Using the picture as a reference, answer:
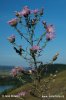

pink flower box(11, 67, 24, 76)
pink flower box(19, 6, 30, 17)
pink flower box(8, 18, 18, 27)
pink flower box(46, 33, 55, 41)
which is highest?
pink flower box(19, 6, 30, 17)

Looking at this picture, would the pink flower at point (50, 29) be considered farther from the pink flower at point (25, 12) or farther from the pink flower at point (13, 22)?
the pink flower at point (13, 22)

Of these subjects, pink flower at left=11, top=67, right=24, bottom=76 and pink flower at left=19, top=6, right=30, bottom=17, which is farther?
pink flower at left=11, top=67, right=24, bottom=76

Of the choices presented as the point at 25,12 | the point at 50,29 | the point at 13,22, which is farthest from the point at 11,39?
the point at 50,29

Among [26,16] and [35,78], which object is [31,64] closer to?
[35,78]

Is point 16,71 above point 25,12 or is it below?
below

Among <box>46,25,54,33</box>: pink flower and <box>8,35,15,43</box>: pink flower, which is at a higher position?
<box>46,25,54,33</box>: pink flower

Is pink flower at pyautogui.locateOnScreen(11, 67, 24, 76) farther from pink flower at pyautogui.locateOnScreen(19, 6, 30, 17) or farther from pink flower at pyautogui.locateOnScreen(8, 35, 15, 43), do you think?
pink flower at pyautogui.locateOnScreen(19, 6, 30, 17)

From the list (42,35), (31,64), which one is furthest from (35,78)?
(42,35)

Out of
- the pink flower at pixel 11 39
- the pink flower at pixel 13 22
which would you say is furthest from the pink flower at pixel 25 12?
the pink flower at pixel 11 39

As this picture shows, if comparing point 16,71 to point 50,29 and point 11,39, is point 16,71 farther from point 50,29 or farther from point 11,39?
point 50,29

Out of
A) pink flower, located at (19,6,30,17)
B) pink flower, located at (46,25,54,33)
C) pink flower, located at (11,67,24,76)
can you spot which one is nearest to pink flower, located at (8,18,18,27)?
pink flower, located at (19,6,30,17)

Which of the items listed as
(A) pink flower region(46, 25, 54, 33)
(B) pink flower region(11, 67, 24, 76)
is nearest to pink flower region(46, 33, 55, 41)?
(A) pink flower region(46, 25, 54, 33)

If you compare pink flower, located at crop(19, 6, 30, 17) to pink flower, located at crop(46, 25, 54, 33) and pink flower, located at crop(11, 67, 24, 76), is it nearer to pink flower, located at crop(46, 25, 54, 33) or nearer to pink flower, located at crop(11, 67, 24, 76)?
pink flower, located at crop(46, 25, 54, 33)

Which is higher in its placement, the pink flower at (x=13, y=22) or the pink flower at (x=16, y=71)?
the pink flower at (x=13, y=22)
